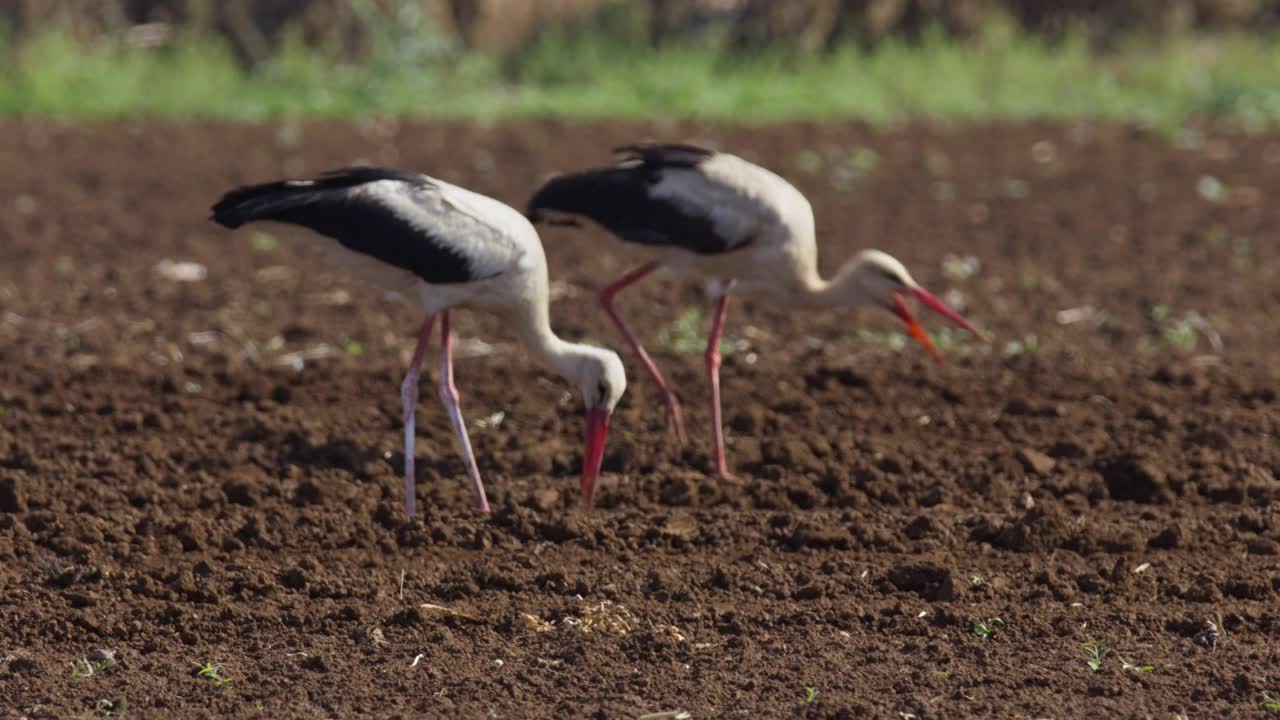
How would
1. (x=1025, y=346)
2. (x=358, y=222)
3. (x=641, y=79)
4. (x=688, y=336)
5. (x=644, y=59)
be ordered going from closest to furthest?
(x=358, y=222)
(x=1025, y=346)
(x=688, y=336)
(x=641, y=79)
(x=644, y=59)

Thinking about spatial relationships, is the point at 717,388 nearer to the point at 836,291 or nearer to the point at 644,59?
the point at 836,291

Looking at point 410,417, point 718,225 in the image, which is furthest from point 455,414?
point 718,225

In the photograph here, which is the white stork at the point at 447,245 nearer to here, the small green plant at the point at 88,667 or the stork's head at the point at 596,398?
the stork's head at the point at 596,398

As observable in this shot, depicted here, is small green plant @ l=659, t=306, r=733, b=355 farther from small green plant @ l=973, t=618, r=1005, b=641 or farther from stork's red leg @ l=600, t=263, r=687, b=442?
small green plant @ l=973, t=618, r=1005, b=641

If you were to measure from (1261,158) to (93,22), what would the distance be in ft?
34.4

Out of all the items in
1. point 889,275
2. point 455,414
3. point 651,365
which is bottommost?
point 651,365

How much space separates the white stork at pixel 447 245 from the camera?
6277mm

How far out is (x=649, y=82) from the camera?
55.2 feet

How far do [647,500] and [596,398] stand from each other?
48 cm

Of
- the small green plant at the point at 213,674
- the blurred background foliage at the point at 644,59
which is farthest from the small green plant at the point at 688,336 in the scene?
the blurred background foliage at the point at 644,59

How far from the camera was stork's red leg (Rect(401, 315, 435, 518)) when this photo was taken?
20.6ft

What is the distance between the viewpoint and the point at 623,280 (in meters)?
7.58

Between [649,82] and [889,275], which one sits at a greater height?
[889,275]

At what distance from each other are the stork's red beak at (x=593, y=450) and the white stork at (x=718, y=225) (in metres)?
0.78
